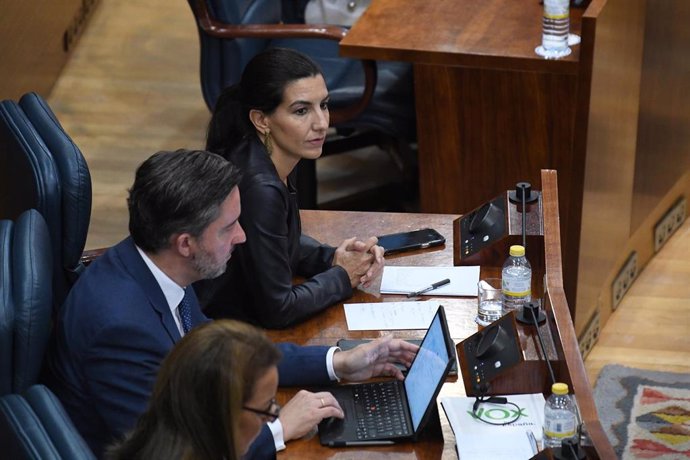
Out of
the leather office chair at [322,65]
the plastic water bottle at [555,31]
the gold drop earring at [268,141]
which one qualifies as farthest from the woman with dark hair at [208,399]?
the leather office chair at [322,65]

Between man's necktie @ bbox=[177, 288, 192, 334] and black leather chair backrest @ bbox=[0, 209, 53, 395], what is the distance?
0.90 ft

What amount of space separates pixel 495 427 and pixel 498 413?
0.04m

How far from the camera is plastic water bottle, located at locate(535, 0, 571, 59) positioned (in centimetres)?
358

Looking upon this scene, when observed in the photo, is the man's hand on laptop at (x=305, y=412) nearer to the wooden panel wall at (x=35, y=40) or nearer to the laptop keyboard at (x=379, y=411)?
the laptop keyboard at (x=379, y=411)

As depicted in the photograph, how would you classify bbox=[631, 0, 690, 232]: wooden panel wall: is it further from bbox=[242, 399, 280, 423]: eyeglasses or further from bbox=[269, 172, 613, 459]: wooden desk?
bbox=[242, 399, 280, 423]: eyeglasses

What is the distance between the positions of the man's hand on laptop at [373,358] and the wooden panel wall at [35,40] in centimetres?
257

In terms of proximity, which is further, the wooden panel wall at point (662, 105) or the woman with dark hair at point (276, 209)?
the wooden panel wall at point (662, 105)

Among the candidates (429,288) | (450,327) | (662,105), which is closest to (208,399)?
(450,327)

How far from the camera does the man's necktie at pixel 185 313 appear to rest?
2.57m

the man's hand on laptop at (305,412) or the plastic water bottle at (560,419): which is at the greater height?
the plastic water bottle at (560,419)

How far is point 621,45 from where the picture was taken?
361cm

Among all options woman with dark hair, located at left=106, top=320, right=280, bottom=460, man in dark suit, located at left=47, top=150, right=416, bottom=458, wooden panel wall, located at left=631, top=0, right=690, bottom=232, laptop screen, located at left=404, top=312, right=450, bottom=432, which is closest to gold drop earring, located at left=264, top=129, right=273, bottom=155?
man in dark suit, located at left=47, top=150, right=416, bottom=458

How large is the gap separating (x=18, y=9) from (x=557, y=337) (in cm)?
312

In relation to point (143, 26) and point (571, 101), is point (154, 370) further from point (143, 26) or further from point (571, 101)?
point (143, 26)
